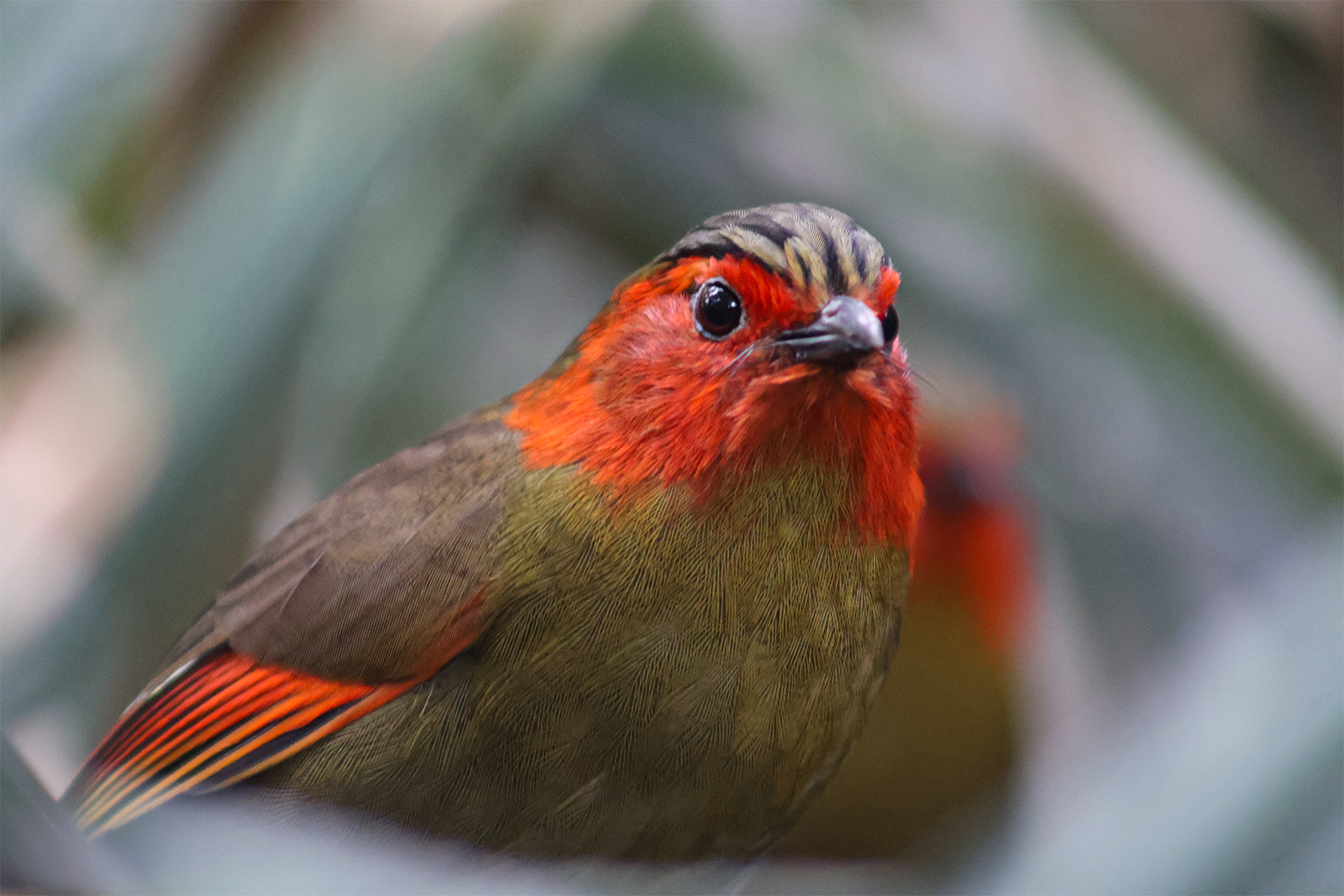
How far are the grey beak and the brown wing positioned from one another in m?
0.51

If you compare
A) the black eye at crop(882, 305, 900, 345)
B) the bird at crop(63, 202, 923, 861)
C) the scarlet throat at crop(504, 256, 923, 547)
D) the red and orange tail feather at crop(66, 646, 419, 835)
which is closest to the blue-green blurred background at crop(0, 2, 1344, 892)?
the red and orange tail feather at crop(66, 646, 419, 835)

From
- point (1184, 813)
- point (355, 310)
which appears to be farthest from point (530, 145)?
point (1184, 813)

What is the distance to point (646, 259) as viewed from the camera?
348 cm

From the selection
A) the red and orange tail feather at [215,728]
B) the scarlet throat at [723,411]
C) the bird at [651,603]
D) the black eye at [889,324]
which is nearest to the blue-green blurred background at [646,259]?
the red and orange tail feather at [215,728]

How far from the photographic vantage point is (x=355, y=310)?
252 centimetres

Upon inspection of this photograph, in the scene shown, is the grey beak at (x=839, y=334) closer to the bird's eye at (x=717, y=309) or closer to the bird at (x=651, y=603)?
the bird at (x=651, y=603)

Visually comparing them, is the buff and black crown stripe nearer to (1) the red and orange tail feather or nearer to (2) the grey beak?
(2) the grey beak

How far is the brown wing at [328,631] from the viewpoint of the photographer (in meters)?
1.82

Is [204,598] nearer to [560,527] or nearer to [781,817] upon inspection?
[560,527]

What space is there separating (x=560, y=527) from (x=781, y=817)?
549 millimetres

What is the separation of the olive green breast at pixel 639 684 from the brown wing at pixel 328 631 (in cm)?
5

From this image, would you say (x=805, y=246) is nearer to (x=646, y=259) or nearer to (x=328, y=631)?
(x=328, y=631)

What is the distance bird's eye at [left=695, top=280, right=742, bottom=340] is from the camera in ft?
5.90

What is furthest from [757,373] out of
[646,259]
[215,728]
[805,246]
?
[646,259]
